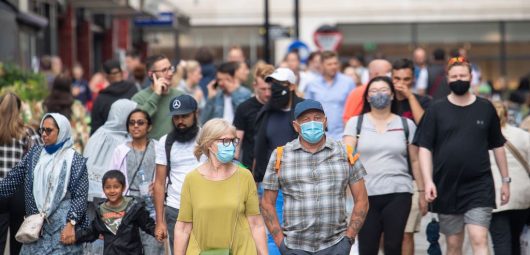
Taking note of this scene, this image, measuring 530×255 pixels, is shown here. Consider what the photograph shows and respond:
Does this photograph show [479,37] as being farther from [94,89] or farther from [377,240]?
[377,240]

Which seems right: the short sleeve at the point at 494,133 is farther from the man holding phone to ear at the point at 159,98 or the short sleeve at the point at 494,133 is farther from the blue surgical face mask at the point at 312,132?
the man holding phone to ear at the point at 159,98

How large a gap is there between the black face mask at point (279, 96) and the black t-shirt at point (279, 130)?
0.07m

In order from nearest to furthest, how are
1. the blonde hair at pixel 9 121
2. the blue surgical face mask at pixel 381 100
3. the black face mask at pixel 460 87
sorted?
the black face mask at pixel 460 87, the blue surgical face mask at pixel 381 100, the blonde hair at pixel 9 121

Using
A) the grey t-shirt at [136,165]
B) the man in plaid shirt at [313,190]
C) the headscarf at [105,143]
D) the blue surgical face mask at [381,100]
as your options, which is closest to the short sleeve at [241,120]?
the headscarf at [105,143]

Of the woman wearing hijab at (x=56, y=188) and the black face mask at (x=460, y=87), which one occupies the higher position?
the black face mask at (x=460, y=87)

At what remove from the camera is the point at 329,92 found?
1448 cm

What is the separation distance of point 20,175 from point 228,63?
4.66m

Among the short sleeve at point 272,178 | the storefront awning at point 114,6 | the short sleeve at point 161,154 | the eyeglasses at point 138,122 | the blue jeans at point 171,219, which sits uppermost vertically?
the storefront awning at point 114,6

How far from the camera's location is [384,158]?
33.4 ft

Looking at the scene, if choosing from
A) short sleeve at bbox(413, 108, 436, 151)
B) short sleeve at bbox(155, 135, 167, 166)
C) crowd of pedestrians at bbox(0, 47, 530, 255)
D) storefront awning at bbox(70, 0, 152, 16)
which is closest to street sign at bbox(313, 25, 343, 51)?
storefront awning at bbox(70, 0, 152, 16)

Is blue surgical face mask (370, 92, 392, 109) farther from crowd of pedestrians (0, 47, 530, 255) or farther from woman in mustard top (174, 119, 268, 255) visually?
woman in mustard top (174, 119, 268, 255)

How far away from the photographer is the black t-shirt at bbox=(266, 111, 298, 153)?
10344 mm

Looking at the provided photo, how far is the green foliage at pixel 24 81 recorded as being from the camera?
52.7ft

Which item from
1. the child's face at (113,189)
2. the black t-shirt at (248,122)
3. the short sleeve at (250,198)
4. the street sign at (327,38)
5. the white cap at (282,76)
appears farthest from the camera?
the street sign at (327,38)
